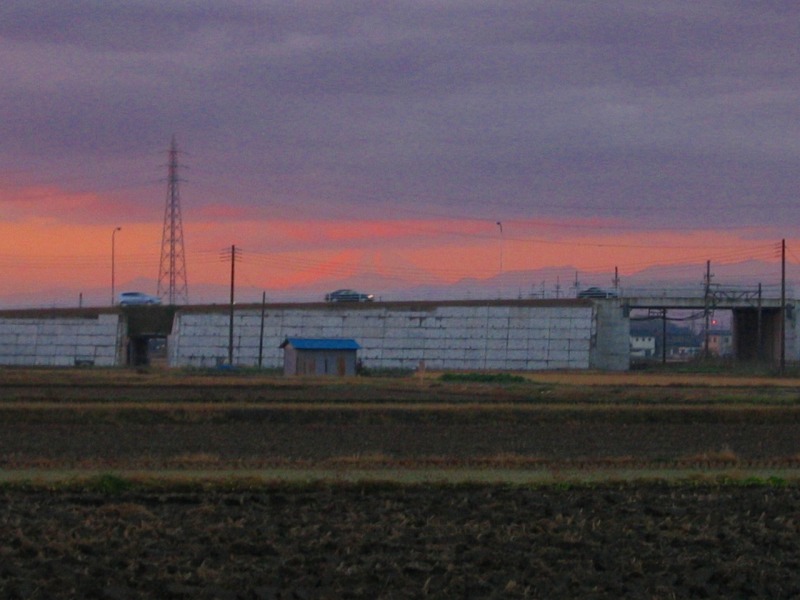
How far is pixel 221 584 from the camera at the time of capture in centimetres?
1210

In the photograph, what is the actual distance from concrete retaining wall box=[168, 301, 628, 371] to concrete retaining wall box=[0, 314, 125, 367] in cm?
641

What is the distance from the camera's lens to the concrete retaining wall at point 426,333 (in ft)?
261

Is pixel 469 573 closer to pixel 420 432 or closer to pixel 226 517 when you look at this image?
pixel 226 517

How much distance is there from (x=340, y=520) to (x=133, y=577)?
4.13 metres

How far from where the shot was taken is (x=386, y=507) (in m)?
17.1

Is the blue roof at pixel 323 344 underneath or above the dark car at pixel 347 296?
underneath

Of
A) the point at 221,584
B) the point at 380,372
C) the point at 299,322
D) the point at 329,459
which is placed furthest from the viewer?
the point at 299,322

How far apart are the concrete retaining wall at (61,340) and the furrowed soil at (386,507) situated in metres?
53.3

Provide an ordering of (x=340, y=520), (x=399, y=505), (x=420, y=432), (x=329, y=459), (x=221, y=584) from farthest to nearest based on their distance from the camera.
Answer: (x=420, y=432)
(x=329, y=459)
(x=399, y=505)
(x=340, y=520)
(x=221, y=584)

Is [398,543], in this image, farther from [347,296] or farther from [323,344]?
[347,296]

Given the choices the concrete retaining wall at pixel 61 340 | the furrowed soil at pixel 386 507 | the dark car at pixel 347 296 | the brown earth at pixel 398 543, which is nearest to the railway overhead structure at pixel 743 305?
the dark car at pixel 347 296

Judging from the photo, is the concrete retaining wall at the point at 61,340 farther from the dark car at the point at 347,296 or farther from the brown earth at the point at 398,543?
the brown earth at the point at 398,543

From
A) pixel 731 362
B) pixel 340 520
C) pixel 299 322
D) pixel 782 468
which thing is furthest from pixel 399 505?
pixel 731 362

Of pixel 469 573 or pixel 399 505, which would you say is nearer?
pixel 469 573
